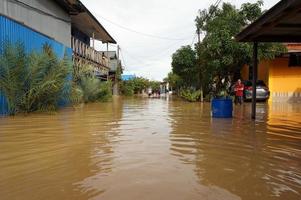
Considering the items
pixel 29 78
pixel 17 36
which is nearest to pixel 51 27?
pixel 17 36

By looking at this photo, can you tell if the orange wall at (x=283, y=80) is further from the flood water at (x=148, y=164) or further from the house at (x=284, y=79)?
the flood water at (x=148, y=164)

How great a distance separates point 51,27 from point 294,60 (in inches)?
676

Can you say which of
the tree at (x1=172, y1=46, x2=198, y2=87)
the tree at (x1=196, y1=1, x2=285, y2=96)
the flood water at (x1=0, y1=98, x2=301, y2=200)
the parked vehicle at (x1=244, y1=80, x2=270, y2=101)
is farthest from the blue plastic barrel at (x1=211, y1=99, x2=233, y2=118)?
the tree at (x1=172, y1=46, x2=198, y2=87)

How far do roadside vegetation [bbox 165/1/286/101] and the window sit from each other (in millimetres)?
2713

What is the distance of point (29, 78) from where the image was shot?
1262cm

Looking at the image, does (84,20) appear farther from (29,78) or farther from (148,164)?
(148,164)

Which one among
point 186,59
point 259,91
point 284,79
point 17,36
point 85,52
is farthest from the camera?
point 186,59

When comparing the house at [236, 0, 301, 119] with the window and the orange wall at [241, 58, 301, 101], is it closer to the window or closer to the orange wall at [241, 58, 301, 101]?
the window

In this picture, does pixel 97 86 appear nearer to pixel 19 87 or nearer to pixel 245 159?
pixel 19 87

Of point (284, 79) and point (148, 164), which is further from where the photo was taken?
point (284, 79)

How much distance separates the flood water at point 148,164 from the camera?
4191mm

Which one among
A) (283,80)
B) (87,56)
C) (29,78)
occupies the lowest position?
(29,78)

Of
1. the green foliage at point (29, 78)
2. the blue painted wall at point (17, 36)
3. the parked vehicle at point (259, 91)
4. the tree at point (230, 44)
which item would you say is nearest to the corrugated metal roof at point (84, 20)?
the blue painted wall at point (17, 36)

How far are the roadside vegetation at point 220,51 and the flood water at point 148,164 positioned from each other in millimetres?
14381
